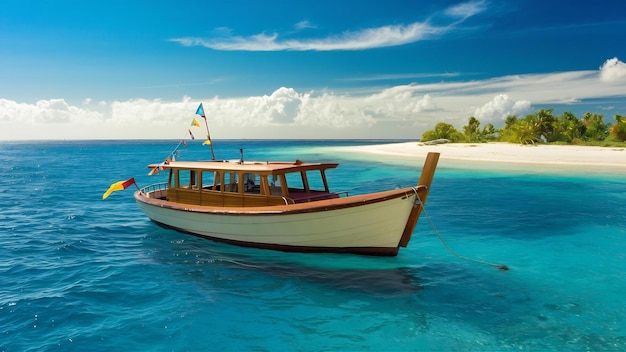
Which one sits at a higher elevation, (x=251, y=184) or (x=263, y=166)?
(x=263, y=166)

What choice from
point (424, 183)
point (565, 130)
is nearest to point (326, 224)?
point (424, 183)

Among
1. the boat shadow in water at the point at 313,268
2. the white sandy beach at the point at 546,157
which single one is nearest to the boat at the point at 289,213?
the boat shadow in water at the point at 313,268

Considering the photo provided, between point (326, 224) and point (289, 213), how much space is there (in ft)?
3.94

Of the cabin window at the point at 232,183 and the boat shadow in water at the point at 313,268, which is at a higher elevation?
the cabin window at the point at 232,183

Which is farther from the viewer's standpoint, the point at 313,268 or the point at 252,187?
the point at 252,187

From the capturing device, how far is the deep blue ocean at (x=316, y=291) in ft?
27.7

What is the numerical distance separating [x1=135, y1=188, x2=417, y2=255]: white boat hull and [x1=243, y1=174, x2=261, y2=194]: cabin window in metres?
1.33

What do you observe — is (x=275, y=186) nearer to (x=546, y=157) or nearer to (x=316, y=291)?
(x=316, y=291)

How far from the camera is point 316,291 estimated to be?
10.9m

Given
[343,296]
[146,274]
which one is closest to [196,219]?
[146,274]

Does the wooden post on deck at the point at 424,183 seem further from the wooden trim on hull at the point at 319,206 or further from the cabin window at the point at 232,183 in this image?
the cabin window at the point at 232,183

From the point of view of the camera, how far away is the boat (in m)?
12.4

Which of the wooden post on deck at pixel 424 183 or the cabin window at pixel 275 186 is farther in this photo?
the cabin window at pixel 275 186

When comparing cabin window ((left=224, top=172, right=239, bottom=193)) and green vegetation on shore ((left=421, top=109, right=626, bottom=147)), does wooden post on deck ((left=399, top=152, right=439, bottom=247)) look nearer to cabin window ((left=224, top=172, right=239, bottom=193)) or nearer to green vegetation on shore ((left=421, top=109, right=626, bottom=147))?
cabin window ((left=224, top=172, right=239, bottom=193))
